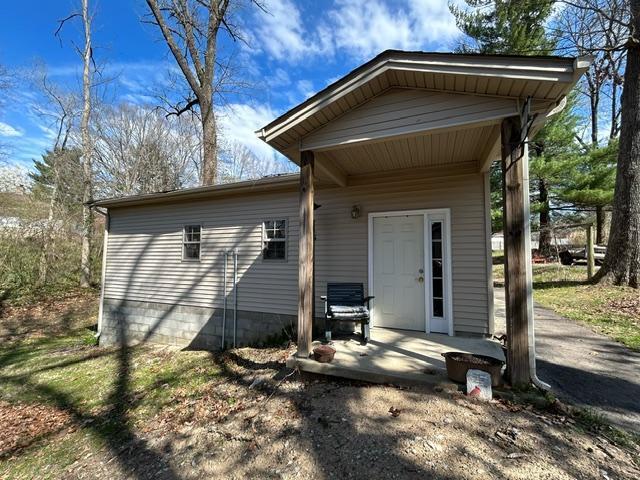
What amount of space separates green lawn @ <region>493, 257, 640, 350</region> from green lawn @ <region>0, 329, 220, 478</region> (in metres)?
6.84

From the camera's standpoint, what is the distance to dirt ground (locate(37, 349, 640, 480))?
2.22m

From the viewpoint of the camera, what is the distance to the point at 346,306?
15.9 ft

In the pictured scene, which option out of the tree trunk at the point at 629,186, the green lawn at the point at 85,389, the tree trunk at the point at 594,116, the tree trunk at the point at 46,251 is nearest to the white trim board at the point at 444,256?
the green lawn at the point at 85,389

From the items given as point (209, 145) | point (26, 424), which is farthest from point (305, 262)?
point (209, 145)

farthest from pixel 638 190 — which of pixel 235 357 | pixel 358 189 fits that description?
pixel 235 357

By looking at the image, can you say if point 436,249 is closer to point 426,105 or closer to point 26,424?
point 426,105

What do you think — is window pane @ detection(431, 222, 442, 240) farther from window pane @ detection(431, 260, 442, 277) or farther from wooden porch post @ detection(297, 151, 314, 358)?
wooden porch post @ detection(297, 151, 314, 358)

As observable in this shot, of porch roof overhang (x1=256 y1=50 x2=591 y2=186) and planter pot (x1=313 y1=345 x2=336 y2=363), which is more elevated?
porch roof overhang (x1=256 y1=50 x2=591 y2=186)

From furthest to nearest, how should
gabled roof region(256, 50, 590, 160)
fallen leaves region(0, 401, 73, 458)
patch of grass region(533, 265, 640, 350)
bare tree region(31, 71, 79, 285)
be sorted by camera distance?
bare tree region(31, 71, 79, 285) < patch of grass region(533, 265, 640, 350) < fallen leaves region(0, 401, 73, 458) < gabled roof region(256, 50, 590, 160)

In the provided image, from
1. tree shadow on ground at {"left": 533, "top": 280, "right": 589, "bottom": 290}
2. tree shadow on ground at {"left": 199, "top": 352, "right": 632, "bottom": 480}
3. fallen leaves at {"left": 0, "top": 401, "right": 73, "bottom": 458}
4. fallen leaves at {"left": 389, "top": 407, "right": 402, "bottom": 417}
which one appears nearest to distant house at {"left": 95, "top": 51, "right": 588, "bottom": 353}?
tree shadow on ground at {"left": 199, "top": 352, "right": 632, "bottom": 480}

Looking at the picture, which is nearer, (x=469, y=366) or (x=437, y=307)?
(x=469, y=366)

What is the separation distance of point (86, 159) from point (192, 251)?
9.45m

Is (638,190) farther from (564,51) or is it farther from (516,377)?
(516,377)

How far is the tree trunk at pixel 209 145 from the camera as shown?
434 inches
